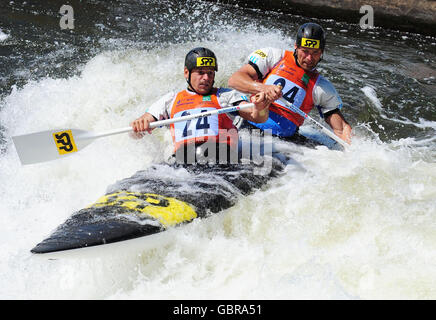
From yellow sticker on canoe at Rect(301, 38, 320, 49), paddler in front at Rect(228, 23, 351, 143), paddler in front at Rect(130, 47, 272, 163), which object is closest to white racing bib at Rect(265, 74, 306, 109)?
paddler in front at Rect(228, 23, 351, 143)

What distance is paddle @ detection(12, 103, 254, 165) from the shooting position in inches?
163

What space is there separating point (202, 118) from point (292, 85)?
1.10 m

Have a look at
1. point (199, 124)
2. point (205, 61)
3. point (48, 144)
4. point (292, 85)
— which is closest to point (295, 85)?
point (292, 85)

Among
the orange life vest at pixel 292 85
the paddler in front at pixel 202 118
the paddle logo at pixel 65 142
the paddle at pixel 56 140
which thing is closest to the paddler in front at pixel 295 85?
the orange life vest at pixel 292 85

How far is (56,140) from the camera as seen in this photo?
4.25 m

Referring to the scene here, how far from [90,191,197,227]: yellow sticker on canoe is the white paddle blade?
79 cm

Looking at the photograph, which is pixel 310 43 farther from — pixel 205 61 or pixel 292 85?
pixel 205 61

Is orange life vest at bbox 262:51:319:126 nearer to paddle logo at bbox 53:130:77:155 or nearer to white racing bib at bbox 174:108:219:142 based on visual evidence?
white racing bib at bbox 174:108:219:142

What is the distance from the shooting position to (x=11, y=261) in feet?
11.6

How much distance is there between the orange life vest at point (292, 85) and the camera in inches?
195

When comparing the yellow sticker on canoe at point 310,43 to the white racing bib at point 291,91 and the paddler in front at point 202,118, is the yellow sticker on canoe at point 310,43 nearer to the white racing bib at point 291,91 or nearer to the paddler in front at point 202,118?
the white racing bib at point 291,91

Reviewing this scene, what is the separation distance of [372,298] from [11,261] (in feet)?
8.03
